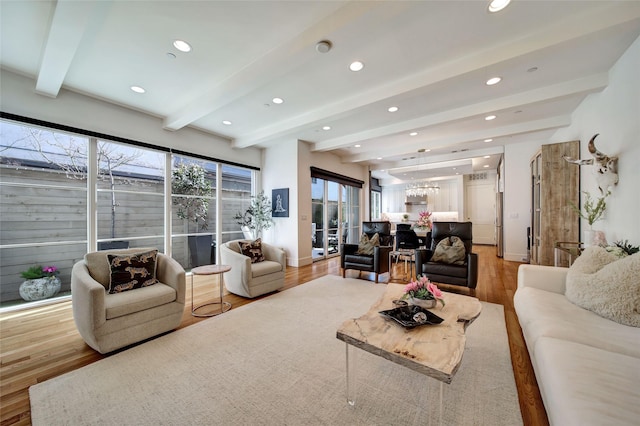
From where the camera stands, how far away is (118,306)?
2168 millimetres

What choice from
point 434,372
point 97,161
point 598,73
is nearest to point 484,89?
point 598,73

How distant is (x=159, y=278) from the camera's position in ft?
9.35

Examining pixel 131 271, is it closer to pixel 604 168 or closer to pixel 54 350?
pixel 54 350

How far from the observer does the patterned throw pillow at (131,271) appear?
2.52m

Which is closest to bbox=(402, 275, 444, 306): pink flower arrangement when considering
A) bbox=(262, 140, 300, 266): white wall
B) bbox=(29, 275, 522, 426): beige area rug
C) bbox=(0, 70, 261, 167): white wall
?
bbox=(29, 275, 522, 426): beige area rug

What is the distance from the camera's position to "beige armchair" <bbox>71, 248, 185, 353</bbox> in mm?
2072

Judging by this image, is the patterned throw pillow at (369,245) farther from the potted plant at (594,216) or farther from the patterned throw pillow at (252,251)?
the potted plant at (594,216)

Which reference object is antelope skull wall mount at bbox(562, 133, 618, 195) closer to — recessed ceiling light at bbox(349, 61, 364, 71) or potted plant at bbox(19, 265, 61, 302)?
recessed ceiling light at bbox(349, 61, 364, 71)

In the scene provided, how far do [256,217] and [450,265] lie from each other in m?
4.24

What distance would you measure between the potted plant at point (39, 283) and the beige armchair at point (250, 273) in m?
2.38

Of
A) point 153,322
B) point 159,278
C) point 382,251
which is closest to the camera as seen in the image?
point 153,322

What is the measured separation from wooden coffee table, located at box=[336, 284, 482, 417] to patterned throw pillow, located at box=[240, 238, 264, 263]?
241cm

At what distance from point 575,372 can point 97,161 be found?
5.70 m

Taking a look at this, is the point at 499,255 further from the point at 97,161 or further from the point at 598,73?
the point at 97,161
